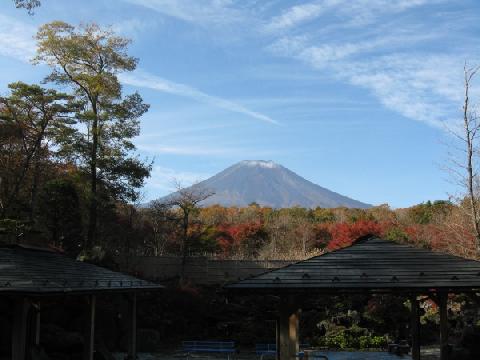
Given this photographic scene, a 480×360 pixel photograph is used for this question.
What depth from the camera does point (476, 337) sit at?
13977mm

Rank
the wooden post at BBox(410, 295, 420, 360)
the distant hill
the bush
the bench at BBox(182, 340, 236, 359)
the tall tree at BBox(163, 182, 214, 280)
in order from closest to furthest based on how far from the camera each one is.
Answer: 1. the wooden post at BBox(410, 295, 420, 360)
2. the bench at BBox(182, 340, 236, 359)
3. the bush
4. the tall tree at BBox(163, 182, 214, 280)
5. the distant hill

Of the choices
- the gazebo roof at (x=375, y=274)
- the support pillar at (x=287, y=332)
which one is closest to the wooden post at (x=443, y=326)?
the gazebo roof at (x=375, y=274)

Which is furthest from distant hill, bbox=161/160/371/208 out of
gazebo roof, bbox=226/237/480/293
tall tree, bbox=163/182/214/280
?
gazebo roof, bbox=226/237/480/293

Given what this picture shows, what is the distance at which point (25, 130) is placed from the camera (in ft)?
73.4

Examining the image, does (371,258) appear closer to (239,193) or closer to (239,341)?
(239,341)

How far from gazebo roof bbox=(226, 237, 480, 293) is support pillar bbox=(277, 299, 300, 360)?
19.2 inches

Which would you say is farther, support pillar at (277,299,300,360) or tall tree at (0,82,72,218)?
tall tree at (0,82,72,218)

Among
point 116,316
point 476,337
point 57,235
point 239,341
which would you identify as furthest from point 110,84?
point 476,337

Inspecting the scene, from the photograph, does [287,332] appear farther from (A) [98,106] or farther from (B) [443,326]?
(A) [98,106]

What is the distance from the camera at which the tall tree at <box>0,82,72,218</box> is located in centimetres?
2161

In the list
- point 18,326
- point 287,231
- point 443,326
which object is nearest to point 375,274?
point 443,326

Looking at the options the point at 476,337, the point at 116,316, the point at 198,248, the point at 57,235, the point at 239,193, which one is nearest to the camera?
the point at 476,337

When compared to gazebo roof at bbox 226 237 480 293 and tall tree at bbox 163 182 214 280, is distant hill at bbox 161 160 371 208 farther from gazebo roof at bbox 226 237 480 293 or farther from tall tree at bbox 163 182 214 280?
gazebo roof at bbox 226 237 480 293

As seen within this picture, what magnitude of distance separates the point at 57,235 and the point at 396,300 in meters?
14.9
